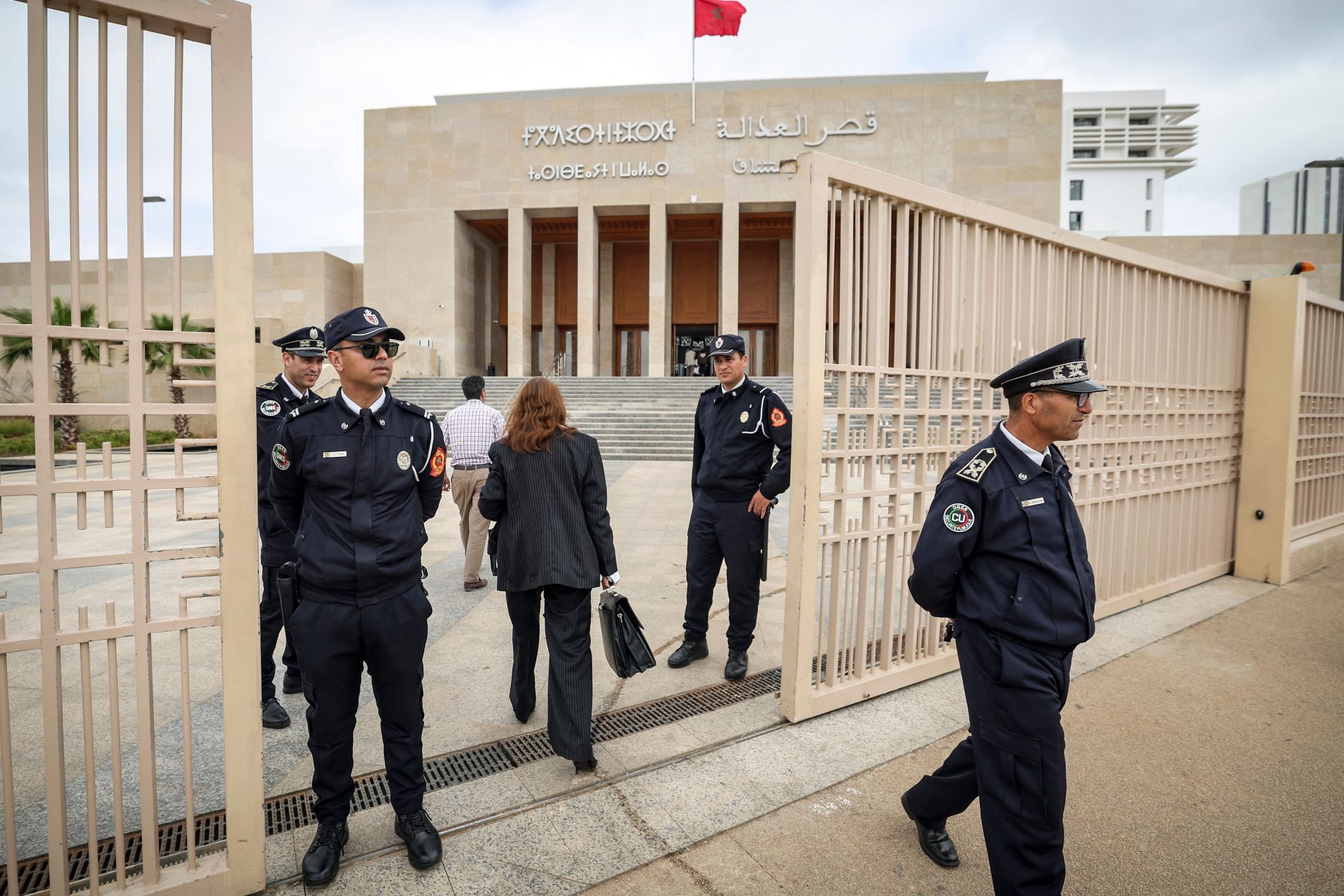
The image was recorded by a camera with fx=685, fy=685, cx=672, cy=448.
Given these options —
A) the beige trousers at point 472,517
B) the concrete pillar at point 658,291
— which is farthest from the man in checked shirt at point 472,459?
the concrete pillar at point 658,291

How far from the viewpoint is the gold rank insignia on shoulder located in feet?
7.62

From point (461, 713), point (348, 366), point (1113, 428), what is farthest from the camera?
point (1113, 428)

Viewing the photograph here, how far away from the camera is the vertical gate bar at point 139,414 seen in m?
2.31

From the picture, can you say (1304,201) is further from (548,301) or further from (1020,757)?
(1020,757)

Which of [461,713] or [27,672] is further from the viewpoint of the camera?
→ [27,672]

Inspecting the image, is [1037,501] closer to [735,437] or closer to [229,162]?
[735,437]

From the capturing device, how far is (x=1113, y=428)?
5.62 meters

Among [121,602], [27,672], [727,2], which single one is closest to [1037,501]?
[27,672]

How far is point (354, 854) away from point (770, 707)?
7.29 feet

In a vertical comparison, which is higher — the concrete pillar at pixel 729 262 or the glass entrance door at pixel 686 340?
the concrete pillar at pixel 729 262

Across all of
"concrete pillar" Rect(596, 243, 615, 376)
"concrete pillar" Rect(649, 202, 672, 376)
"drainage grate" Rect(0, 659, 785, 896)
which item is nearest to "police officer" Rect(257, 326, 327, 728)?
"drainage grate" Rect(0, 659, 785, 896)

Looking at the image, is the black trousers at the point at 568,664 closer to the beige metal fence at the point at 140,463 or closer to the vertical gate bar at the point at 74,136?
the beige metal fence at the point at 140,463

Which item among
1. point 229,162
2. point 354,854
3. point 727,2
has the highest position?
point 727,2

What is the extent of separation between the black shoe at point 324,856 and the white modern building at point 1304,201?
17.2 metres
